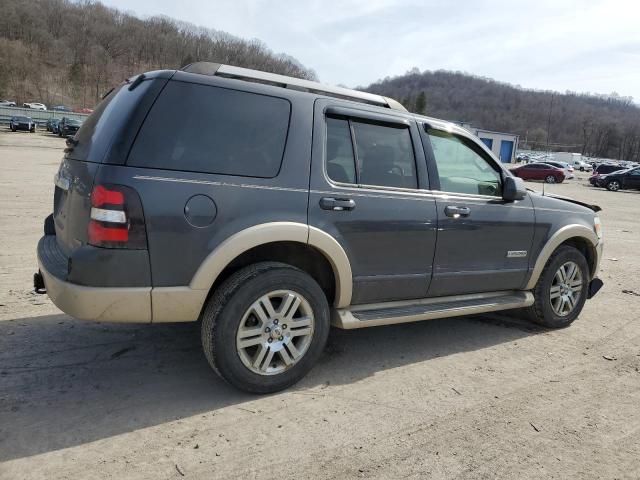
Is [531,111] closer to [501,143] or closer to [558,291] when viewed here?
[501,143]

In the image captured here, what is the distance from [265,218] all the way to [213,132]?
0.62 meters

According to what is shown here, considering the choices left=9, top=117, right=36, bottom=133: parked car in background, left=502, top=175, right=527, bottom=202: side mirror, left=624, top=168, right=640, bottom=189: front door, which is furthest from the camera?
left=9, top=117, right=36, bottom=133: parked car in background

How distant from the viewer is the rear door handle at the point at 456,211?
4016 millimetres

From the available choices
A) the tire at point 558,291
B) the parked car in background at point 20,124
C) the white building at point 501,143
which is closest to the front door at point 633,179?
the white building at point 501,143

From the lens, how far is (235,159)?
10.3 ft

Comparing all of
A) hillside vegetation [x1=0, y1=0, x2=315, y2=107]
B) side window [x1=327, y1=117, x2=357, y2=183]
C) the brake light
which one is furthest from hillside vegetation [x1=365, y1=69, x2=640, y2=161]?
the brake light

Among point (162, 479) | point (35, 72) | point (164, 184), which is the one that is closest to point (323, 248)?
point (164, 184)

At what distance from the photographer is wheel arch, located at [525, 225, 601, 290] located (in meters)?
4.75

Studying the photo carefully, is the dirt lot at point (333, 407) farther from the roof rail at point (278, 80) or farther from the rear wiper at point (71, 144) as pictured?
the roof rail at point (278, 80)

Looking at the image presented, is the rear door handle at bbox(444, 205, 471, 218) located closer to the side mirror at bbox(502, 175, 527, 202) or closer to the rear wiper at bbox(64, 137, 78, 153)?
the side mirror at bbox(502, 175, 527, 202)

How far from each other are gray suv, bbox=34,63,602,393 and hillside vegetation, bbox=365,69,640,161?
442 feet

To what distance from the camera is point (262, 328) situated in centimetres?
325

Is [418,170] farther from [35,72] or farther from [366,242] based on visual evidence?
[35,72]

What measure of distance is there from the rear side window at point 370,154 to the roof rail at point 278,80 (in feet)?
0.85
